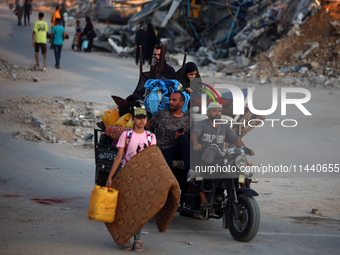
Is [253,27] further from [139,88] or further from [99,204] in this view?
[99,204]

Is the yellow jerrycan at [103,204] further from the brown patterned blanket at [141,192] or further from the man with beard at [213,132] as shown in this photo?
the man with beard at [213,132]

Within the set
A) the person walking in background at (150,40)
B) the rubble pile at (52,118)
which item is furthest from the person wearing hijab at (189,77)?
the person walking in background at (150,40)

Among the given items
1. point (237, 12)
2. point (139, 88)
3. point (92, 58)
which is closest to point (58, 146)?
point (139, 88)

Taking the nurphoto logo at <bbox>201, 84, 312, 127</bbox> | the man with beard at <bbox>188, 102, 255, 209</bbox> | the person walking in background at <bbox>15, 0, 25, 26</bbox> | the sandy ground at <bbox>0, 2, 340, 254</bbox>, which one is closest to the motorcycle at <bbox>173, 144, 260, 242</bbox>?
the man with beard at <bbox>188, 102, 255, 209</bbox>

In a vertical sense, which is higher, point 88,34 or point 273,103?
point 88,34

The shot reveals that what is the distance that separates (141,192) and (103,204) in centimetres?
42

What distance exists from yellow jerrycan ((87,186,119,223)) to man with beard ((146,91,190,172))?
1544mm

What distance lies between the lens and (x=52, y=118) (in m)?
15.5

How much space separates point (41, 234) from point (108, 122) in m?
2.32

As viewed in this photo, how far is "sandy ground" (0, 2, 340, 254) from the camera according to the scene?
690 cm

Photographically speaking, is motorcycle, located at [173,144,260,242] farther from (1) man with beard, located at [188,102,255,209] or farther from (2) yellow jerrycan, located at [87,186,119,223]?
(2) yellow jerrycan, located at [87,186,119,223]

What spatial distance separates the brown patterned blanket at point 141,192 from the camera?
20.7 feet

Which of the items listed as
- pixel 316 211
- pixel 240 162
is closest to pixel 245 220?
pixel 240 162

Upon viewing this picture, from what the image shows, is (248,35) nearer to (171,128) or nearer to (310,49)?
(310,49)
